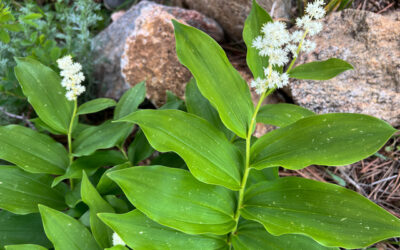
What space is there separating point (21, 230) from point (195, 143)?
1208 mm

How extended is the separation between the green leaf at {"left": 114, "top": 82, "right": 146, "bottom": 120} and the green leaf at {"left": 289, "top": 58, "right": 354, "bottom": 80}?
1011mm

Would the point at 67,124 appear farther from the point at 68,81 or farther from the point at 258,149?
the point at 258,149

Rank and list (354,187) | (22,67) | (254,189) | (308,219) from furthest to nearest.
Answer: (354,187)
(22,67)
(254,189)
(308,219)

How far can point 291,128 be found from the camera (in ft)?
4.94

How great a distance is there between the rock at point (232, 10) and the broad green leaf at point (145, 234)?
2.00 metres

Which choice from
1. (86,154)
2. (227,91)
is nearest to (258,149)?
(227,91)

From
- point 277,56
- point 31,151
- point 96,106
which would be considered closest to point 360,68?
point 277,56

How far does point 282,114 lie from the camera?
185 centimetres

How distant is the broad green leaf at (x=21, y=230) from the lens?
5.99 ft

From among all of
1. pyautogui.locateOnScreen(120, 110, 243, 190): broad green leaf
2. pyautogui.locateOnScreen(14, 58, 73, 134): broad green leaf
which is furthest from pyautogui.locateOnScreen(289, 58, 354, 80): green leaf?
pyautogui.locateOnScreen(14, 58, 73, 134): broad green leaf

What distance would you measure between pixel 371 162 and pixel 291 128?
1492 mm

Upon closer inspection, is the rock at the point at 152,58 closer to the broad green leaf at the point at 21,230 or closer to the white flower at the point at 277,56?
the broad green leaf at the point at 21,230

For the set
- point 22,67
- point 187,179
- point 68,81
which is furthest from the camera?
point 22,67

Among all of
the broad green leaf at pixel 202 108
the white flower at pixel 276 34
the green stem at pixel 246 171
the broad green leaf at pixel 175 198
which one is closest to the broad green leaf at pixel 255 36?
the green stem at pixel 246 171
